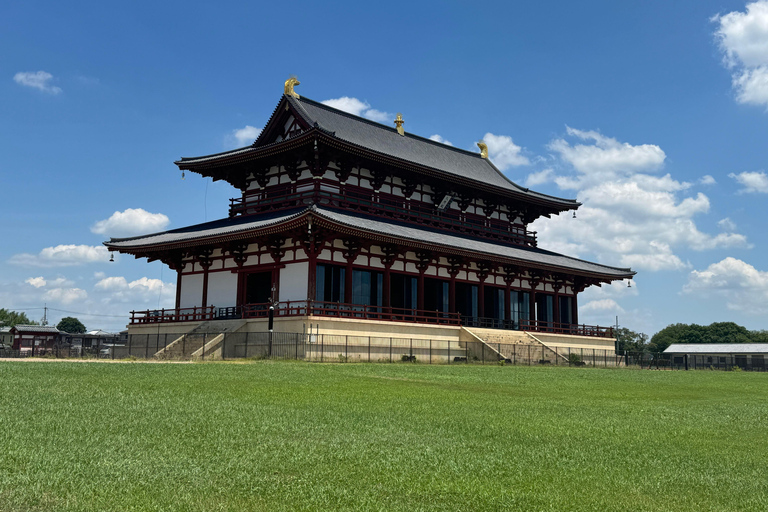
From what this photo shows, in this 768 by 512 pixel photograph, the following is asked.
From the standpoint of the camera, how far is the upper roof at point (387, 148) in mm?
44200

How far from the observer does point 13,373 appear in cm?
1909

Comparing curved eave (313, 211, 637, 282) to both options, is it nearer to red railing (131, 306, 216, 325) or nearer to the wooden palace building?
the wooden palace building

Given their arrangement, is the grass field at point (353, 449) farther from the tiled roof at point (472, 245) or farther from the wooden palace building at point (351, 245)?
the tiled roof at point (472, 245)

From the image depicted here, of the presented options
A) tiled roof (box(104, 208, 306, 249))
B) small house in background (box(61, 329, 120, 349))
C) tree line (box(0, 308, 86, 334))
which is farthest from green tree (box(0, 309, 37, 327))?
tiled roof (box(104, 208, 306, 249))

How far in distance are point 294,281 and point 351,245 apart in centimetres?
402

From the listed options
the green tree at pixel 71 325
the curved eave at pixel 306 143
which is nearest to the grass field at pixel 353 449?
the curved eave at pixel 306 143

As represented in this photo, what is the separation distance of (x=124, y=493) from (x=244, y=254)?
1346 inches

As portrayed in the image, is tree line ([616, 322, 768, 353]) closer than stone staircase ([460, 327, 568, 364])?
No

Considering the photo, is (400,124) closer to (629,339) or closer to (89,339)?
(89,339)

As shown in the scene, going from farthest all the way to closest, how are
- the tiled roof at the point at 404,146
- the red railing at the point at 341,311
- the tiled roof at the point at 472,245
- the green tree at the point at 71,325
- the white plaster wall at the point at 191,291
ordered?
the green tree at the point at 71,325
the tiled roof at the point at 404,146
the white plaster wall at the point at 191,291
the tiled roof at the point at 472,245
the red railing at the point at 341,311

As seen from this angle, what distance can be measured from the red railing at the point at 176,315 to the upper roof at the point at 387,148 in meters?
9.95

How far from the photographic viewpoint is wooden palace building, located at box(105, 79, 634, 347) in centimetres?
3834

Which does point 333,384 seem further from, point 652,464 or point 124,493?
point 124,493

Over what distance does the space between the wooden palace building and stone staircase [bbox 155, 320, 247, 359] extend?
4.24 feet
